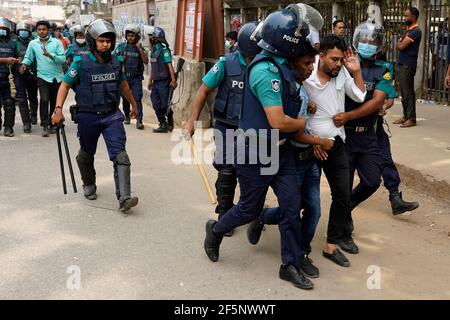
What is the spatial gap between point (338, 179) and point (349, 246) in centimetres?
65

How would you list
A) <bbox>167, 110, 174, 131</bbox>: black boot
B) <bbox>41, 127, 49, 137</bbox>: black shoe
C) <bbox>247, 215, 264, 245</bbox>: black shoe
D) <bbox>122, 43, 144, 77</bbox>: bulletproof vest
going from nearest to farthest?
<bbox>247, 215, 264, 245</bbox>: black shoe
<bbox>41, 127, 49, 137</bbox>: black shoe
<bbox>167, 110, 174, 131</bbox>: black boot
<bbox>122, 43, 144, 77</bbox>: bulletproof vest

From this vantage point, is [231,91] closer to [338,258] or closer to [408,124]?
[338,258]

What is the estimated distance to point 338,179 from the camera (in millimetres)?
4117

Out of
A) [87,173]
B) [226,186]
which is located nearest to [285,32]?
[226,186]

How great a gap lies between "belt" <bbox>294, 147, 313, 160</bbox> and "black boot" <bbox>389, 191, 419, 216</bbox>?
162 centimetres

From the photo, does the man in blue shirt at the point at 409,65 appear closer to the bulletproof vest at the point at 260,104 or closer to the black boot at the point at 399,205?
the black boot at the point at 399,205

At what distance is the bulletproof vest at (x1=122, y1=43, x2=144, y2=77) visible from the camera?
10.1 meters

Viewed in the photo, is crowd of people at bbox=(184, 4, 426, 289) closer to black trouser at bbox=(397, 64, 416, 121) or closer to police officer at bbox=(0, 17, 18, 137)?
black trouser at bbox=(397, 64, 416, 121)

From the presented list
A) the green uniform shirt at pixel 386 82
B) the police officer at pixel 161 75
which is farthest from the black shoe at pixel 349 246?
the police officer at pixel 161 75

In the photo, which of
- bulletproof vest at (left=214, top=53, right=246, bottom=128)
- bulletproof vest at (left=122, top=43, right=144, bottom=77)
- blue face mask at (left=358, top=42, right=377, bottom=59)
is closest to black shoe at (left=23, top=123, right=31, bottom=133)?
bulletproof vest at (left=122, top=43, right=144, bottom=77)

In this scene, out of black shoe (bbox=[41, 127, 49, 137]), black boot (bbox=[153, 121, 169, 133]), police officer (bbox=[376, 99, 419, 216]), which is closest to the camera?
police officer (bbox=[376, 99, 419, 216])

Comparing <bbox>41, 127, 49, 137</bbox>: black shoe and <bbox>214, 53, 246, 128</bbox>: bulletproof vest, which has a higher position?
<bbox>214, 53, 246, 128</bbox>: bulletproof vest

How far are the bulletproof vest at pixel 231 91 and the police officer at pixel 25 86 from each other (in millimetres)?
5897
